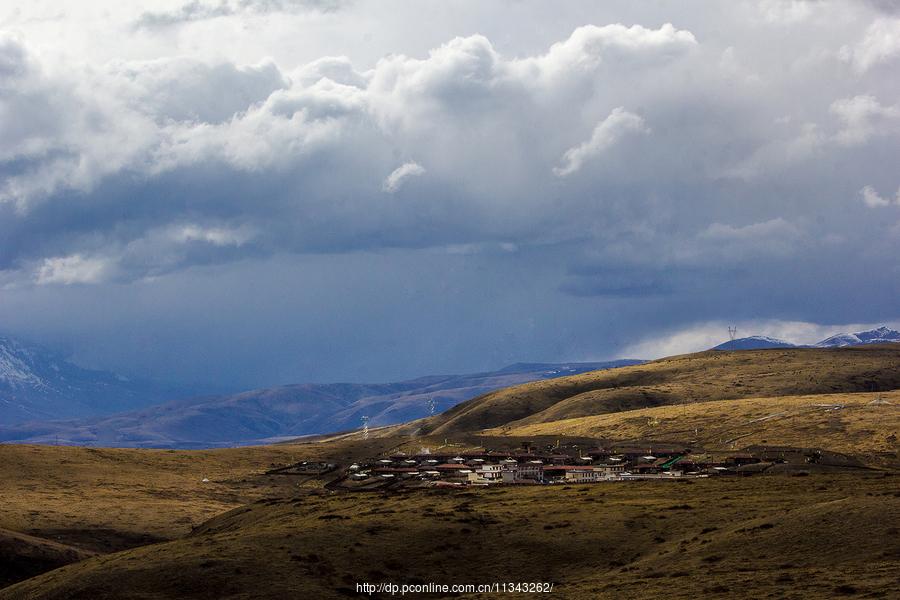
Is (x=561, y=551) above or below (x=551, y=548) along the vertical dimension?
below

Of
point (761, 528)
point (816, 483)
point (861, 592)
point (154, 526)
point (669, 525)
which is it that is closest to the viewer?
point (861, 592)

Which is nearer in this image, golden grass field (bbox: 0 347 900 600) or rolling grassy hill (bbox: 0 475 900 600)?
rolling grassy hill (bbox: 0 475 900 600)

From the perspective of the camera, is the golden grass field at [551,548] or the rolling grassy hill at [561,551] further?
the golden grass field at [551,548]

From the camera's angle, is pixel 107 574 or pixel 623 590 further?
pixel 107 574

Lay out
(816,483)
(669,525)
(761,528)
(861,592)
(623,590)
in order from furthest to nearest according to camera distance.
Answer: (816,483), (669,525), (761,528), (623,590), (861,592)

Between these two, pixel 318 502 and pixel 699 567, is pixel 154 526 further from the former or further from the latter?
pixel 699 567

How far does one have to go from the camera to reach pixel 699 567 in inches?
3994

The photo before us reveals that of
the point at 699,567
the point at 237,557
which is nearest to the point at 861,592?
the point at 699,567

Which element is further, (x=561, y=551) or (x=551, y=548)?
(x=551, y=548)

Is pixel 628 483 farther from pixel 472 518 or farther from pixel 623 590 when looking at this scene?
pixel 623 590

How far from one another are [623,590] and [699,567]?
848cm

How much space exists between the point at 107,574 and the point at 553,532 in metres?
43.7

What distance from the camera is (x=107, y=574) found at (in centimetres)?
11400

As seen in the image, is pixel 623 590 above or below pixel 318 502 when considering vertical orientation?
below
